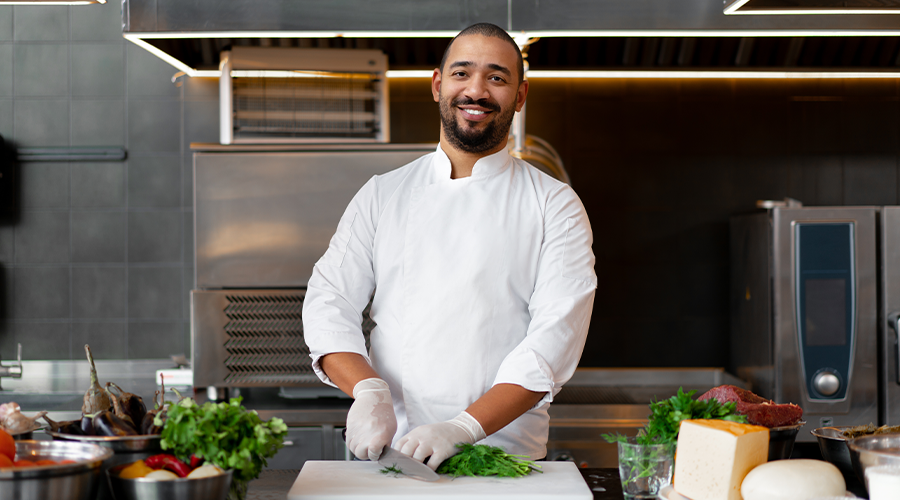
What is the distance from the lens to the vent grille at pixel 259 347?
2518 mm

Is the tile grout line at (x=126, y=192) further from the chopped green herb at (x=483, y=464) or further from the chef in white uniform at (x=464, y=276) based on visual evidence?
the chopped green herb at (x=483, y=464)

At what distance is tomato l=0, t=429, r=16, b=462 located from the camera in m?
0.98

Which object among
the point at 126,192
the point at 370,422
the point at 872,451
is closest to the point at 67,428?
the point at 370,422

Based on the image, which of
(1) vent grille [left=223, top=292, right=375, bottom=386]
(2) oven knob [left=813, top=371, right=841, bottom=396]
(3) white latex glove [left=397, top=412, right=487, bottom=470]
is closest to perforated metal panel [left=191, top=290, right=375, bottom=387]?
(1) vent grille [left=223, top=292, right=375, bottom=386]

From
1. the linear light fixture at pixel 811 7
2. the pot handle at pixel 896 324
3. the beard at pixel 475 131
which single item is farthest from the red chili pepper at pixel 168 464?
the pot handle at pixel 896 324

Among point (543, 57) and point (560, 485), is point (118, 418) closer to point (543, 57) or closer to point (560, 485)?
point (560, 485)

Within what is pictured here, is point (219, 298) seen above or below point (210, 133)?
below

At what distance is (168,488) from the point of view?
0.94 m

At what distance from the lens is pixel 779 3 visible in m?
1.45

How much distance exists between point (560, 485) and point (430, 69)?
2050 millimetres

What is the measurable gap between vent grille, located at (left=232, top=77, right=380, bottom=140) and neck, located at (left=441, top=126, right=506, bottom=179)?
0.99 m

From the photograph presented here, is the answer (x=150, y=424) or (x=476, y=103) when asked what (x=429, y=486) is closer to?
(x=150, y=424)

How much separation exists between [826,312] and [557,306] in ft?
5.19

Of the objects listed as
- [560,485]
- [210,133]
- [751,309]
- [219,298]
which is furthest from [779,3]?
[210,133]
